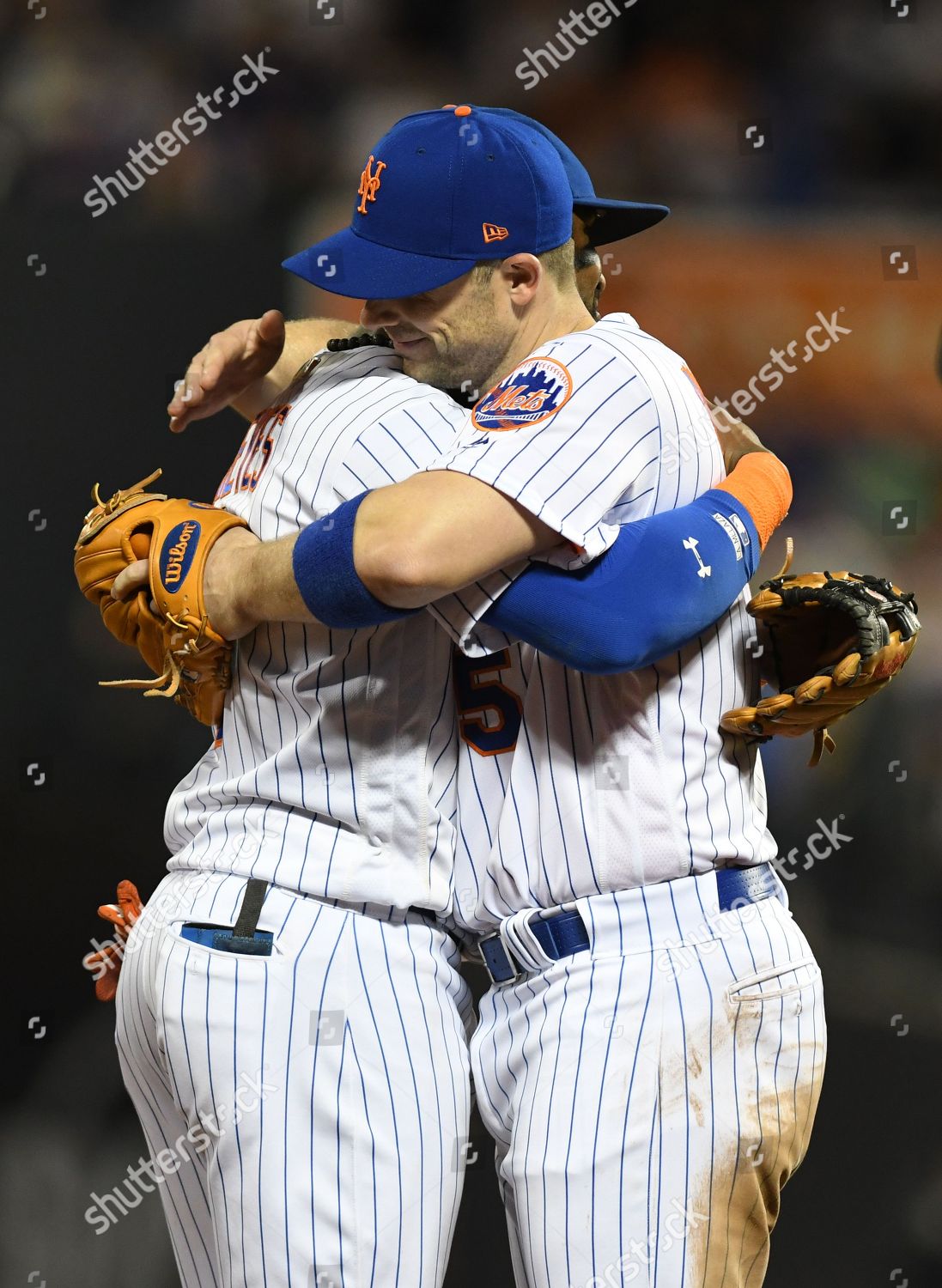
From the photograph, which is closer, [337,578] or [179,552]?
[337,578]

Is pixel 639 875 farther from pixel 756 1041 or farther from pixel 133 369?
pixel 133 369

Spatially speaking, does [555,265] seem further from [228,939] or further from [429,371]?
[228,939]

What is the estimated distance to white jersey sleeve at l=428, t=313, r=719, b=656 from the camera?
112cm

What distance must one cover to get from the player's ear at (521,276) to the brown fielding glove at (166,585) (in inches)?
13.3

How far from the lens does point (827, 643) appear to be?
4.34 ft

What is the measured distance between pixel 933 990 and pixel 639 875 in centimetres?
153

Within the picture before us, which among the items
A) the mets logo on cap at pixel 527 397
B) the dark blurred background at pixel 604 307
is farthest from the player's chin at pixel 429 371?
the dark blurred background at pixel 604 307

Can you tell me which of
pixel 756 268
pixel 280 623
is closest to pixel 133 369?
pixel 756 268

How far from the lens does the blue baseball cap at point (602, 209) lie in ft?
4.74

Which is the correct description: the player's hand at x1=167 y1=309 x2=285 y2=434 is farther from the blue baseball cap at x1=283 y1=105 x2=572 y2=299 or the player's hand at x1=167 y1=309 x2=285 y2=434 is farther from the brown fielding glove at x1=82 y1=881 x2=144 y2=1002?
the brown fielding glove at x1=82 y1=881 x2=144 y2=1002

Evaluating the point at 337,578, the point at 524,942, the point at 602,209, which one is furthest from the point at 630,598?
the point at 602,209

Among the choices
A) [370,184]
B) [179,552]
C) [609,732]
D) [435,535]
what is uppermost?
[370,184]

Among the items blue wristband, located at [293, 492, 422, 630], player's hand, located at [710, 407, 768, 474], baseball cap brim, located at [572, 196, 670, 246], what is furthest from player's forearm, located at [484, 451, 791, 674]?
baseball cap brim, located at [572, 196, 670, 246]

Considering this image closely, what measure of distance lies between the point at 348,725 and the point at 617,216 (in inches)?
26.5
